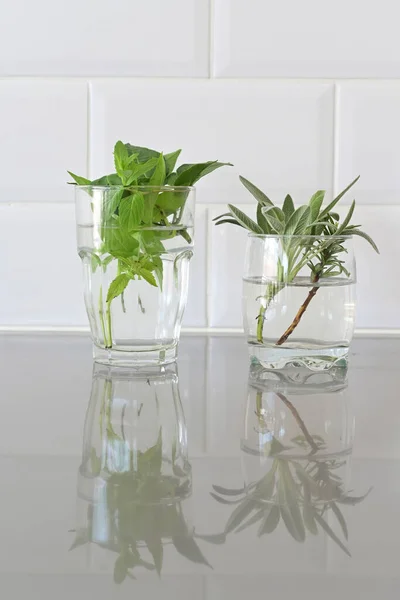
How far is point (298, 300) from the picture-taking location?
2.48 feet

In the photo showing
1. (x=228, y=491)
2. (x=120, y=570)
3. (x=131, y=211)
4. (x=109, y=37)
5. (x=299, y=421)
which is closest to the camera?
(x=120, y=570)

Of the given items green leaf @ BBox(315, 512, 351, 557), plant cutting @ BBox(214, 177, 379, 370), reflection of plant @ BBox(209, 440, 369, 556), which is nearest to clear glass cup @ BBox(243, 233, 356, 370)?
plant cutting @ BBox(214, 177, 379, 370)

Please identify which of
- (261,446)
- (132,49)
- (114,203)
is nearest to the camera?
(261,446)

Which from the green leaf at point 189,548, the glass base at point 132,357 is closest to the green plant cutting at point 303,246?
the glass base at point 132,357

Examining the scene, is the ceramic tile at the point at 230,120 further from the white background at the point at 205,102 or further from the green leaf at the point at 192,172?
the green leaf at the point at 192,172

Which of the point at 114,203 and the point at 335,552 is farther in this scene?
the point at 114,203

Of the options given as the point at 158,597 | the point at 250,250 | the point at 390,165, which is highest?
the point at 390,165

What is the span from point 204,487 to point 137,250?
0.33 metres

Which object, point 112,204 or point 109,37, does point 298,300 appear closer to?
point 112,204

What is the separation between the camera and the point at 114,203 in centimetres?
75

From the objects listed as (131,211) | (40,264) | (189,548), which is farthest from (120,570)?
(40,264)

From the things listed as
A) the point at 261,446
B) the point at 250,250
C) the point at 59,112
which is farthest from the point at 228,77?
the point at 261,446

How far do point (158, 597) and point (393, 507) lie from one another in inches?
6.3

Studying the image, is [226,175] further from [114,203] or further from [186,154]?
[114,203]
